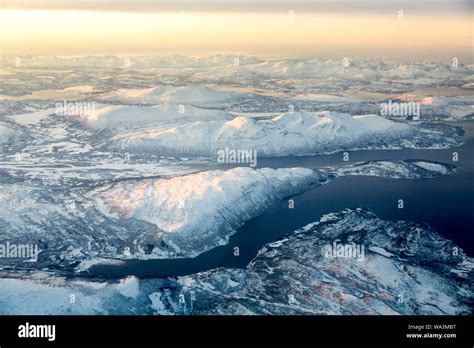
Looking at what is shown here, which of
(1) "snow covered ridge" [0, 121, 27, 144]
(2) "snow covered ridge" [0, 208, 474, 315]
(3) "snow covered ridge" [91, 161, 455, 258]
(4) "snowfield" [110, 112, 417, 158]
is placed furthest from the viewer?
(4) "snowfield" [110, 112, 417, 158]

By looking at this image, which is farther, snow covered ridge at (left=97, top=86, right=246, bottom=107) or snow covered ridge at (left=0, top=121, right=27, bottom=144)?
snow covered ridge at (left=97, top=86, right=246, bottom=107)

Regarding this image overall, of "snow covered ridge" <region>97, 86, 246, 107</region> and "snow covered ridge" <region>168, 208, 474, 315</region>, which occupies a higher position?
"snow covered ridge" <region>97, 86, 246, 107</region>

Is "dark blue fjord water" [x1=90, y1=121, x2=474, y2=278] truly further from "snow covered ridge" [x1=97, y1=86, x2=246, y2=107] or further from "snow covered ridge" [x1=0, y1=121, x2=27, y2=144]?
→ "snow covered ridge" [x1=0, y1=121, x2=27, y2=144]

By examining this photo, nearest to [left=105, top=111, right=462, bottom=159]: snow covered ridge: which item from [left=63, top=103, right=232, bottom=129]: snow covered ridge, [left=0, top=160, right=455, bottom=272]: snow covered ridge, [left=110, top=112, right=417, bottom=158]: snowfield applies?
[left=110, top=112, right=417, bottom=158]: snowfield

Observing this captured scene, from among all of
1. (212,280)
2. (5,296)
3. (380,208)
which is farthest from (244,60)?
(5,296)

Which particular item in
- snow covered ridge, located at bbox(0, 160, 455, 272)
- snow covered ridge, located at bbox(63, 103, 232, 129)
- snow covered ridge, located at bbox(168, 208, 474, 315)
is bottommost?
snow covered ridge, located at bbox(168, 208, 474, 315)

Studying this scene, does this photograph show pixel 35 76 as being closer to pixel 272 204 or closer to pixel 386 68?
pixel 272 204

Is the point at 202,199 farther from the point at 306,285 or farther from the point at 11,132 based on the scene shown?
the point at 11,132

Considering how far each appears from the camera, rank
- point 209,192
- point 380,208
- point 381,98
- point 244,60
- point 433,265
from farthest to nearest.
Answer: point 381,98 → point 244,60 → point 209,192 → point 380,208 → point 433,265
